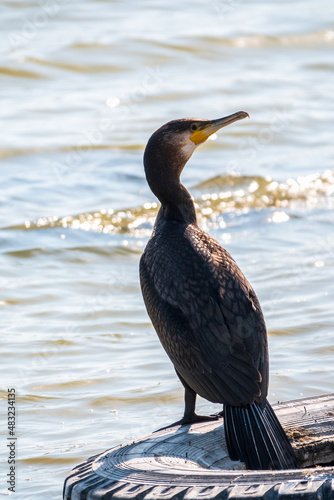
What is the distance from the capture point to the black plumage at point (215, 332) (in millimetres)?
4285

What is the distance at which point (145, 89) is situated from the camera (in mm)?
15539

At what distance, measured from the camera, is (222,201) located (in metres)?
11.3

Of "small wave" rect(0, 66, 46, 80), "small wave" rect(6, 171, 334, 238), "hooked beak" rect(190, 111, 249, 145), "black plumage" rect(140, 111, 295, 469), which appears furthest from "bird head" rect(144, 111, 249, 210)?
"small wave" rect(0, 66, 46, 80)

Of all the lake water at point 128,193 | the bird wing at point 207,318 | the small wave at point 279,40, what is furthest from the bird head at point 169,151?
the small wave at point 279,40

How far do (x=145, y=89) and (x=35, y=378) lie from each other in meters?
9.82

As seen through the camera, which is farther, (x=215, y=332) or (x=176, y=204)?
(x=176, y=204)

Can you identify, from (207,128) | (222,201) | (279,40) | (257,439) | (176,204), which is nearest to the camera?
(257,439)

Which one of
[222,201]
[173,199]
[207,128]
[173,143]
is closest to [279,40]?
[222,201]

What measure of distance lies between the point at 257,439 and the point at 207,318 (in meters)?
0.62

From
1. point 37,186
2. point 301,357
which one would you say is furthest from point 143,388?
point 37,186

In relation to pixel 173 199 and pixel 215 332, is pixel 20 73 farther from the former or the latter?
pixel 215 332

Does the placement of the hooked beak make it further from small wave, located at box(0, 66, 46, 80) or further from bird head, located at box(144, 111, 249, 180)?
small wave, located at box(0, 66, 46, 80)

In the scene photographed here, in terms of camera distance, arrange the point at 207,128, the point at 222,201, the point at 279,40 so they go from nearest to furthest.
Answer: the point at 207,128 < the point at 222,201 < the point at 279,40

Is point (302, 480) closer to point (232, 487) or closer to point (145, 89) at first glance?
point (232, 487)
